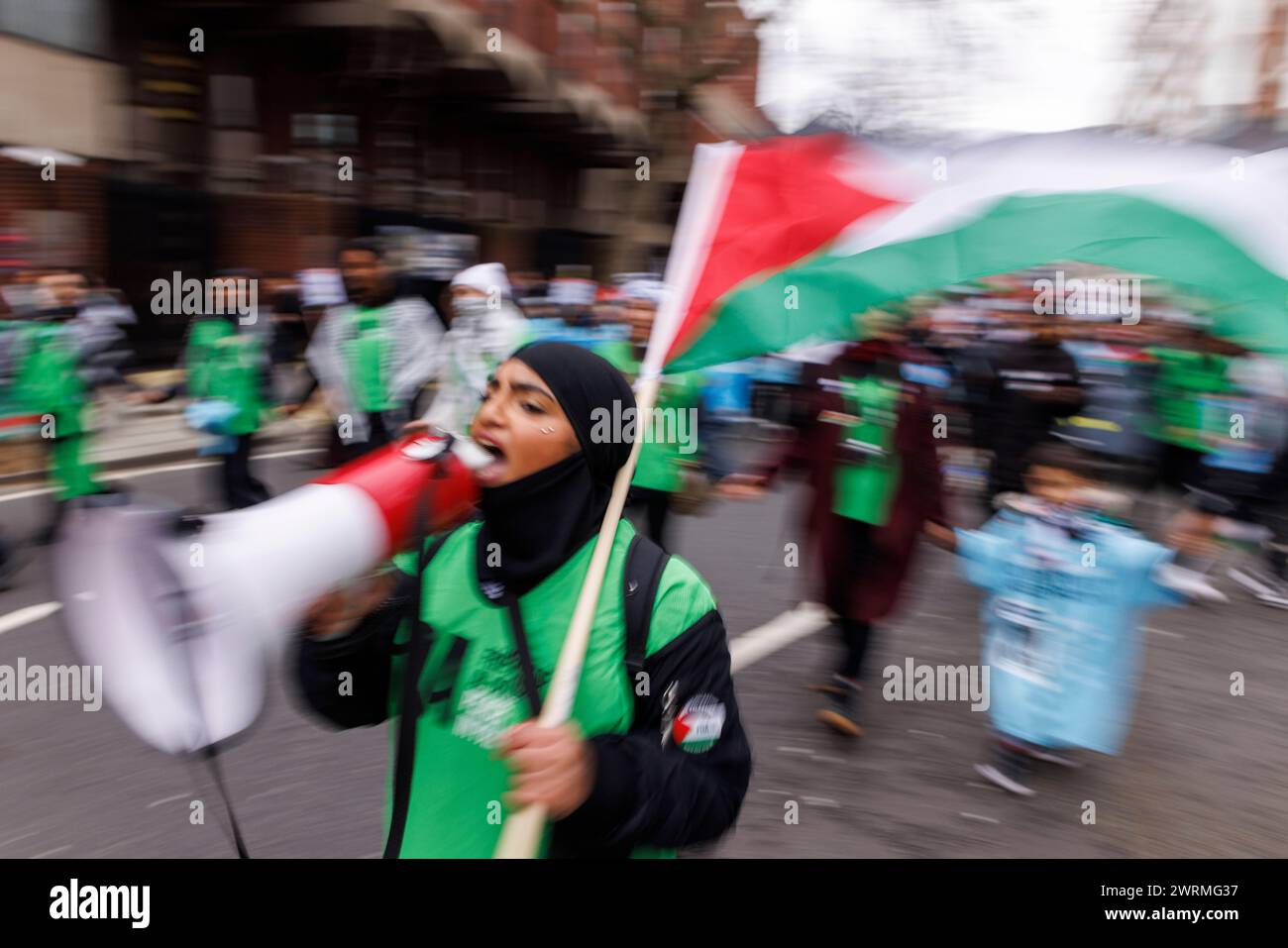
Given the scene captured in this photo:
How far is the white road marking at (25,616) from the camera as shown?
19.5ft

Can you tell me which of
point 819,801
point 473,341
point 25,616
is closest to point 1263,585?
point 819,801

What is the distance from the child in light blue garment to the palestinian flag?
1.53m

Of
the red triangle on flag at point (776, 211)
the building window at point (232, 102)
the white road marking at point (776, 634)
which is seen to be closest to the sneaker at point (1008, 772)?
the white road marking at point (776, 634)

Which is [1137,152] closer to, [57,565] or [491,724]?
[491,724]

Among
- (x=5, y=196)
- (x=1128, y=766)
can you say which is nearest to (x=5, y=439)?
(x=5, y=196)

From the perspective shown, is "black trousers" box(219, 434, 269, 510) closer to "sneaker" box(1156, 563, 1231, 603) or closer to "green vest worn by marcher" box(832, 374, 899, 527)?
"green vest worn by marcher" box(832, 374, 899, 527)

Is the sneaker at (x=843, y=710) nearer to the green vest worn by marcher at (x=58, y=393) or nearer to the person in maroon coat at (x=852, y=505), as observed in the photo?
the person in maroon coat at (x=852, y=505)

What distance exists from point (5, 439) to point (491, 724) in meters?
8.07

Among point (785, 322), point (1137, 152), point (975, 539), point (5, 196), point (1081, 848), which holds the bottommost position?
point (1081, 848)

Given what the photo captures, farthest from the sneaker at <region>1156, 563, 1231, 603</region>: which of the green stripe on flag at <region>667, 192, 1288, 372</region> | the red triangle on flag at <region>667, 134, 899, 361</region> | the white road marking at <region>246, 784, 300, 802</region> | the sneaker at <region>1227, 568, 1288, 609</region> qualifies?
the white road marking at <region>246, 784, 300, 802</region>

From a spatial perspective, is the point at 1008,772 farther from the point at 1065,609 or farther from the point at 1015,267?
the point at 1015,267

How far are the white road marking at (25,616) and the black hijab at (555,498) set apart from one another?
4886 mm

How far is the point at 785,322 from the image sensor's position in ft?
10.1

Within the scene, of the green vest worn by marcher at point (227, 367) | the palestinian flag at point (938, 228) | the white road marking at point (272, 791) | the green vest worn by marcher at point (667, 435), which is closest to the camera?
the palestinian flag at point (938, 228)
